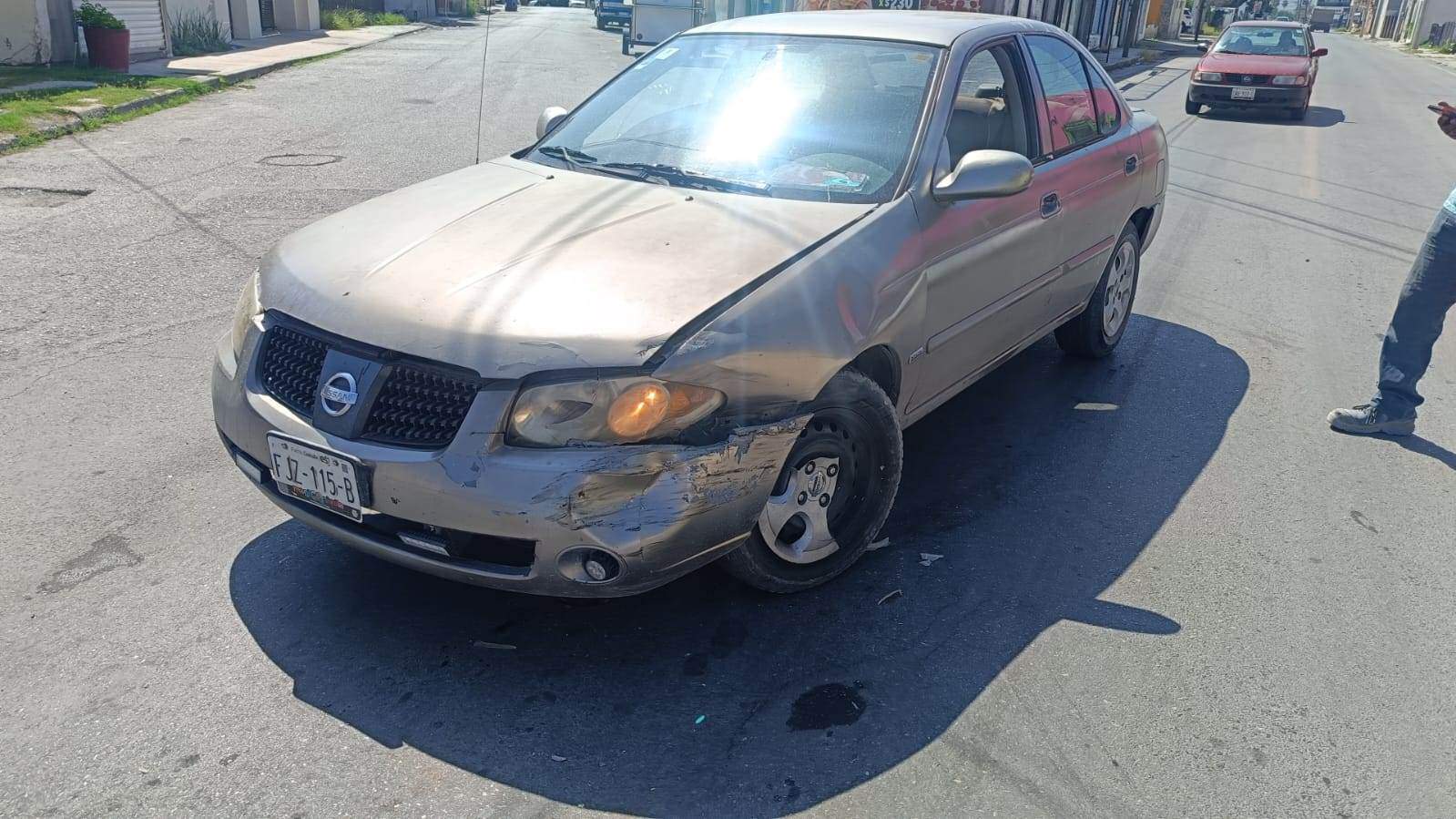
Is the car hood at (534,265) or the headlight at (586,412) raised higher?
the car hood at (534,265)

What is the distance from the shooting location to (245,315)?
357cm

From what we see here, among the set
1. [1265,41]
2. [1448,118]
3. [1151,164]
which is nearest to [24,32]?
[1151,164]

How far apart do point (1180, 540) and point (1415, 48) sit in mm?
65942

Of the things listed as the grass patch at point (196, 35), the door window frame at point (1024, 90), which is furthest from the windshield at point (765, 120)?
the grass patch at point (196, 35)

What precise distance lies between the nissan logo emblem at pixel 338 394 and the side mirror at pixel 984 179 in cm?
211

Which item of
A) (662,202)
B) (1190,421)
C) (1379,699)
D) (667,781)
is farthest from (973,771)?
(1190,421)

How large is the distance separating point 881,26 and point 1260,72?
1760 cm

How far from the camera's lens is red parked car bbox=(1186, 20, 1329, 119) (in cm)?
1945

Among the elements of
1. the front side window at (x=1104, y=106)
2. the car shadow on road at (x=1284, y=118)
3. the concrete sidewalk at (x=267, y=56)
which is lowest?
the car shadow on road at (x=1284, y=118)

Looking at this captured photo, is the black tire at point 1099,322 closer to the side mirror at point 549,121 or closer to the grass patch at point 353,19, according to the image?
the side mirror at point 549,121

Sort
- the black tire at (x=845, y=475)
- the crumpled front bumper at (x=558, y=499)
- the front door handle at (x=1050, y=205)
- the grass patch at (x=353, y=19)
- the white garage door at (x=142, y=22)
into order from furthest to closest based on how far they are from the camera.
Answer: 1. the grass patch at (x=353, y=19)
2. the white garage door at (x=142, y=22)
3. the front door handle at (x=1050, y=205)
4. the black tire at (x=845, y=475)
5. the crumpled front bumper at (x=558, y=499)

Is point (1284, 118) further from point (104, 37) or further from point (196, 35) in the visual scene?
point (196, 35)

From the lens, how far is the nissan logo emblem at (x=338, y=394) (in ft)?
10.1

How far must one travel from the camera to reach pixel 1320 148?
1647 cm
